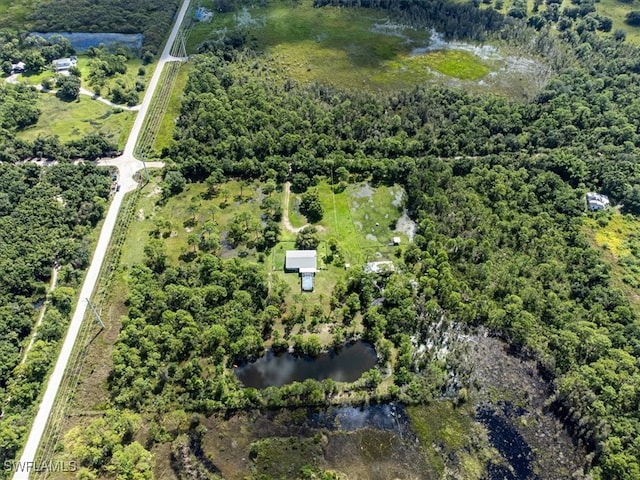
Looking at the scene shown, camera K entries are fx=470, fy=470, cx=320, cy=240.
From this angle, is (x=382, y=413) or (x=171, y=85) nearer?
(x=382, y=413)

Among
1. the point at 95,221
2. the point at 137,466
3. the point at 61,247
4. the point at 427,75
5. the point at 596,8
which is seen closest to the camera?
the point at 137,466

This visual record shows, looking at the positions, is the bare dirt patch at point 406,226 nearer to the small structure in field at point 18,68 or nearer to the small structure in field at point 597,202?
the small structure in field at point 597,202

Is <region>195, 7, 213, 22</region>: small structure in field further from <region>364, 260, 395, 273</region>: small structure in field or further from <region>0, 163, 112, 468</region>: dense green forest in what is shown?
<region>364, 260, 395, 273</region>: small structure in field

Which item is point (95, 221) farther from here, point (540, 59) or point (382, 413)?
point (540, 59)

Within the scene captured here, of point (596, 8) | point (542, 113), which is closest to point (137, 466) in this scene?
point (542, 113)

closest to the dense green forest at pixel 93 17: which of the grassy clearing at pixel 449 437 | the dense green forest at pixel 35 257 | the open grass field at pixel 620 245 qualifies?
the dense green forest at pixel 35 257

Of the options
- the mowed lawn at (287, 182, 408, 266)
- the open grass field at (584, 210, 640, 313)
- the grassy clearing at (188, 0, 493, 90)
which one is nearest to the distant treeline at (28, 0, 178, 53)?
the grassy clearing at (188, 0, 493, 90)
